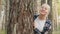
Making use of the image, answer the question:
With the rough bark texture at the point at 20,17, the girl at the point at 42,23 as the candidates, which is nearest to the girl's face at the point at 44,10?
the girl at the point at 42,23

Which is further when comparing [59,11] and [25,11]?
[59,11]

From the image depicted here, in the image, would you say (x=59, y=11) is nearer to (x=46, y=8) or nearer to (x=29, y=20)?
(x=46, y=8)

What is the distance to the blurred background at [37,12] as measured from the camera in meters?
1.93

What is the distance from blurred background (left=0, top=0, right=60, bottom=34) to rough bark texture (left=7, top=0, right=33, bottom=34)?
6 cm

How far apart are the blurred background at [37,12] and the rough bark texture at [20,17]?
0.18 feet

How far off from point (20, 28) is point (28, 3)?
0.91 ft

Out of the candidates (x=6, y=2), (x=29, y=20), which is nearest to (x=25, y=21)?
(x=29, y=20)

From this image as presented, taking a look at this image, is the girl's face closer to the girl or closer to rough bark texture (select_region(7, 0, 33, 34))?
the girl

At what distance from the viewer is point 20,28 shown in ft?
6.18

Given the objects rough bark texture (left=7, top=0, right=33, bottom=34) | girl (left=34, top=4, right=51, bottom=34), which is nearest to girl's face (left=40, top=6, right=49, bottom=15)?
girl (left=34, top=4, right=51, bottom=34)

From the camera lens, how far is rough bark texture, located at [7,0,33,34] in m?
1.84

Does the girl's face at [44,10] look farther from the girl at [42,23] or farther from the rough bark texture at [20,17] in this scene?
the rough bark texture at [20,17]

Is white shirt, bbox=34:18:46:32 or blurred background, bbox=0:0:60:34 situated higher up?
blurred background, bbox=0:0:60:34

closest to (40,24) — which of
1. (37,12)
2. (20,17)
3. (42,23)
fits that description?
(42,23)
